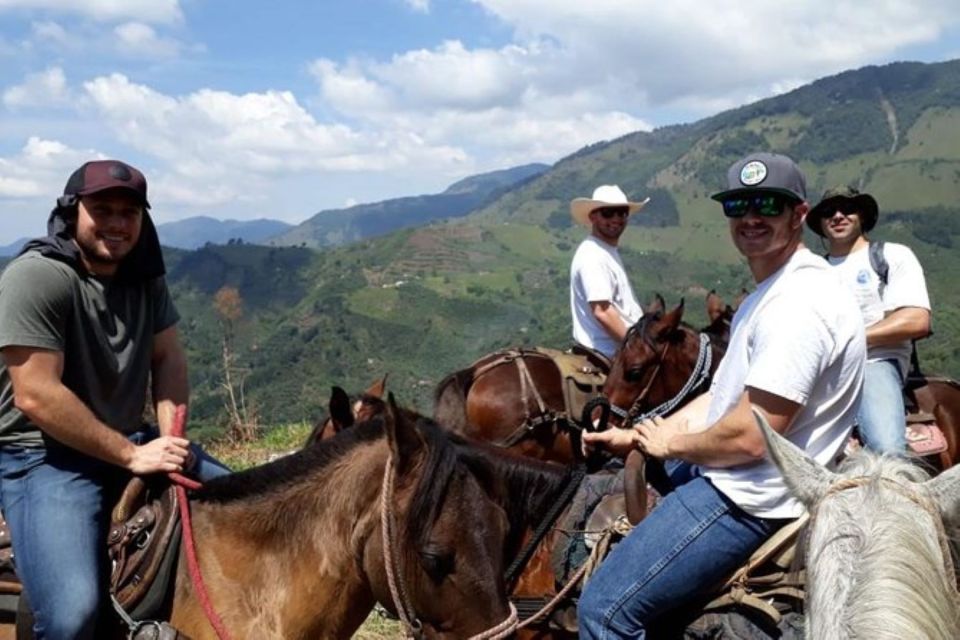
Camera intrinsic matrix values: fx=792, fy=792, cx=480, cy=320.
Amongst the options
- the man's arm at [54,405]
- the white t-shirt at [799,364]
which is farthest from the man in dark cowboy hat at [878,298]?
the man's arm at [54,405]

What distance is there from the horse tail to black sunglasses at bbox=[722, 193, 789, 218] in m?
4.79

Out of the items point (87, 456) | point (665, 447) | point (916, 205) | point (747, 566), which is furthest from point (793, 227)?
point (916, 205)

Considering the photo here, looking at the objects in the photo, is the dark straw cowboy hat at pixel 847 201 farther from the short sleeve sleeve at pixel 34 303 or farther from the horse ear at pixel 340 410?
the short sleeve sleeve at pixel 34 303

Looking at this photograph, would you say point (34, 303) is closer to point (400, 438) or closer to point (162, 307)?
point (162, 307)

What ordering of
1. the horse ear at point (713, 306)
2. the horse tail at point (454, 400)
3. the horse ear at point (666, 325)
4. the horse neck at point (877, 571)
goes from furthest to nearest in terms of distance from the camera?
the horse ear at point (713, 306) → the horse tail at point (454, 400) → the horse ear at point (666, 325) → the horse neck at point (877, 571)

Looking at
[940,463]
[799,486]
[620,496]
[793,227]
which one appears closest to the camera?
[799,486]

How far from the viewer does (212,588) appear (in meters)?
3.17

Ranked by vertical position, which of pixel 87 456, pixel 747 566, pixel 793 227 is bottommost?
pixel 747 566

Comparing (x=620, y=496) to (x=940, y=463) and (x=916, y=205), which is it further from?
(x=916, y=205)

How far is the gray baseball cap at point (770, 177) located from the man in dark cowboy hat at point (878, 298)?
10.7 ft

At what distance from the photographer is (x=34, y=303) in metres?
2.98

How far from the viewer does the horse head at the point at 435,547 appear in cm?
298

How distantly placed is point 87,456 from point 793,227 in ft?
9.72

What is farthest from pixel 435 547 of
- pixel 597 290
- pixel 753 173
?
pixel 597 290
